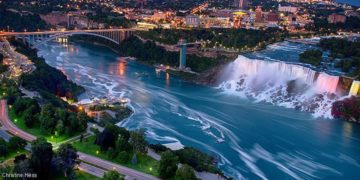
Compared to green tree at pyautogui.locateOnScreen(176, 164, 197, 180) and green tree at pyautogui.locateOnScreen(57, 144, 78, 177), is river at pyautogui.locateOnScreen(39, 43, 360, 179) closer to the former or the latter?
green tree at pyautogui.locateOnScreen(176, 164, 197, 180)

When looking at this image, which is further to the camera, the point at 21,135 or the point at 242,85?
the point at 242,85

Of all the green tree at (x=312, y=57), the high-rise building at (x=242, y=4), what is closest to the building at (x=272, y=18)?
the high-rise building at (x=242, y=4)

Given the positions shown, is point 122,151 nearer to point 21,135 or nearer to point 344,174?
point 21,135

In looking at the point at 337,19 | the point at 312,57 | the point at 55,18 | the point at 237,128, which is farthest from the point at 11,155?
the point at 337,19

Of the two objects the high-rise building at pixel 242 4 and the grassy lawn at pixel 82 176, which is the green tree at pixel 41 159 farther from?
the high-rise building at pixel 242 4

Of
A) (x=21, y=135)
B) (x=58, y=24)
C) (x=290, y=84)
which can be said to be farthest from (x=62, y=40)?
(x=21, y=135)

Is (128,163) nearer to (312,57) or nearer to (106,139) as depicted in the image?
(106,139)

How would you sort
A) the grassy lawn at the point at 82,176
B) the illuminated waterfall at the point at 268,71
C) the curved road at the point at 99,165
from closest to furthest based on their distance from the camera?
the grassy lawn at the point at 82,176, the curved road at the point at 99,165, the illuminated waterfall at the point at 268,71
